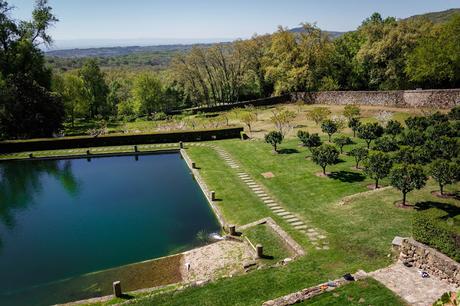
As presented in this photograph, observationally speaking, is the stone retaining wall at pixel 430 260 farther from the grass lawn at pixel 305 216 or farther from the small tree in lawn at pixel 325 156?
the small tree in lawn at pixel 325 156

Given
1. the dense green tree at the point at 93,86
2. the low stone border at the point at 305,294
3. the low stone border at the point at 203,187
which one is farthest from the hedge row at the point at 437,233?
the dense green tree at the point at 93,86

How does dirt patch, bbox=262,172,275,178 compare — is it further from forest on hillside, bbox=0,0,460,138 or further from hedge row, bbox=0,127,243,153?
forest on hillside, bbox=0,0,460,138

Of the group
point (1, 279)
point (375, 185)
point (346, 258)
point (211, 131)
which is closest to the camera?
point (346, 258)

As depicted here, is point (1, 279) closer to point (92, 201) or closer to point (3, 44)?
point (92, 201)

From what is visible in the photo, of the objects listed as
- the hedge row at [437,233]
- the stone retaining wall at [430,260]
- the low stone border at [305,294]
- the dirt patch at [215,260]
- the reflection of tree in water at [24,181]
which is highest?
the hedge row at [437,233]

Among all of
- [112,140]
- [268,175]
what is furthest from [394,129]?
[112,140]

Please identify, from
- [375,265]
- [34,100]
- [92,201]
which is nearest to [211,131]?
[92,201]

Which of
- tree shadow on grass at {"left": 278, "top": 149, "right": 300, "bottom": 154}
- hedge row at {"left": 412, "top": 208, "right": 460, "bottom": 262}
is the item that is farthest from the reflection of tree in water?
hedge row at {"left": 412, "top": 208, "right": 460, "bottom": 262}
